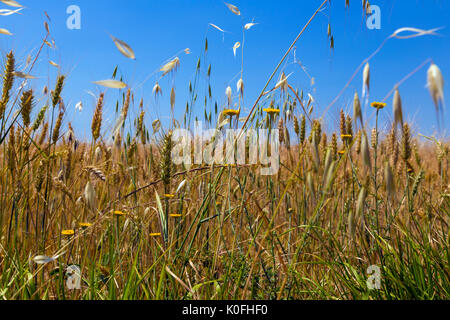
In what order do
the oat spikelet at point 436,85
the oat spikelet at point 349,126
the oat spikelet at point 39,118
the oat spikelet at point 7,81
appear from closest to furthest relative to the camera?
the oat spikelet at point 436,85
the oat spikelet at point 7,81
the oat spikelet at point 39,118
the oat spikelet at point 349,126

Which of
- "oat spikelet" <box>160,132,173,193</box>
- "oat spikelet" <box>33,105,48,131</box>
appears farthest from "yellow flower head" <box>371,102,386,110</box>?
"oat spikelet" <box>33,105,48,131</box>

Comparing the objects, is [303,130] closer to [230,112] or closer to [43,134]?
[230,112]

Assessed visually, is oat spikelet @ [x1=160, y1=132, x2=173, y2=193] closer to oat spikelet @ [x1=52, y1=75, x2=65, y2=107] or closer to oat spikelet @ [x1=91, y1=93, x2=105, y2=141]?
oat spikelet @ [x1=91, y1=93, x2=105, y2=141]

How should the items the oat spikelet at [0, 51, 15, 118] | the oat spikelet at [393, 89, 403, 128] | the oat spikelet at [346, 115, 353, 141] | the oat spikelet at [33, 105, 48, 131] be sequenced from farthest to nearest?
the oat spikelet at [346, 115, 353, 141], the oat spikelet at [33, 105, 48, 131], the oat spikelet at [0, 51, 15, 118], the oat spikelet at [393, 89, 403, 128]

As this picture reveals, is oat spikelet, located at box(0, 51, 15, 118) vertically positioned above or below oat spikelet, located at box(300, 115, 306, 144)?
above

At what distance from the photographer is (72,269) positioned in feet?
3.73

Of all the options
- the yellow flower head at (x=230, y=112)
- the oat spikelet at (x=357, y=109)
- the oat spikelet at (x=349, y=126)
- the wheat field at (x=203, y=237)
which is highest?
the yellow flower head at (x=230, y=112)

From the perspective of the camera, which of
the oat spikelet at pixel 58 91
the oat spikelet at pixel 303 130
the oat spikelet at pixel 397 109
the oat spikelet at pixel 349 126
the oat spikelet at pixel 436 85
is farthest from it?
the oat spikelet at pixel 349 126

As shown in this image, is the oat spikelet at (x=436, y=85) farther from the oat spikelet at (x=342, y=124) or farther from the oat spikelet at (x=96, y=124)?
the oat spikelet at (x=96, y=124)

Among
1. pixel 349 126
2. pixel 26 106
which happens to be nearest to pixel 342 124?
pixel 349 126

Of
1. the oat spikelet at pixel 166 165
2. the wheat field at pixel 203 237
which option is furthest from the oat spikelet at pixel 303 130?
the oat spikelet at pixel 166 165

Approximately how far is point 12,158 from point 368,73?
135cm

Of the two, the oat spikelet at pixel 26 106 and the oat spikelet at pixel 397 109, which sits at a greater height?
the oat spikelet at pixel 26 106
